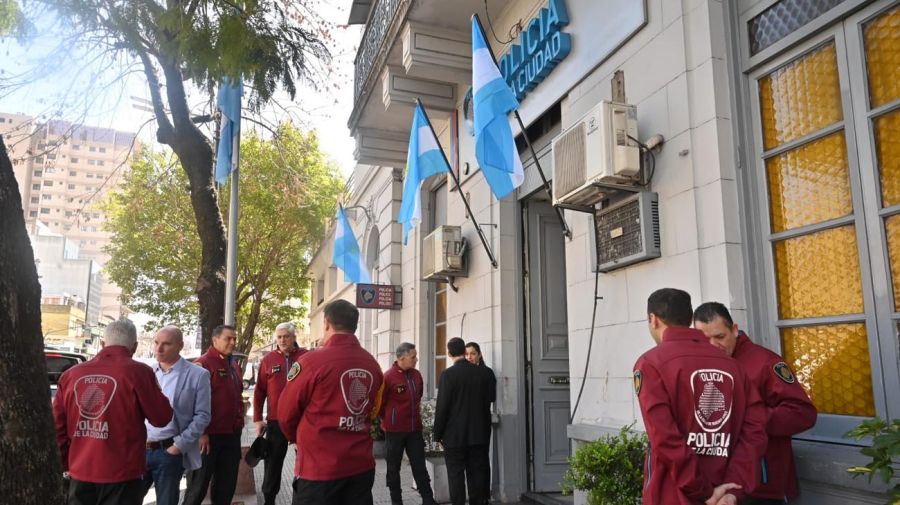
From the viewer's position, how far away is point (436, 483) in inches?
299

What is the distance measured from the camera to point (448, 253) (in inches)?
349

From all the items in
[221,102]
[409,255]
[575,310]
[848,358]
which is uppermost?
[221,102]

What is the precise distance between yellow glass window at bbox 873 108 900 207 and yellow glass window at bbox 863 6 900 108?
0.39ft

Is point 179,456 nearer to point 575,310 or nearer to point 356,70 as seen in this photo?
point 575,310

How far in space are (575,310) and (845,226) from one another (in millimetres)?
2733

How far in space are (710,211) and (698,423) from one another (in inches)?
79.5

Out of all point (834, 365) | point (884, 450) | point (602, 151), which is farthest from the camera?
point (602, 151)

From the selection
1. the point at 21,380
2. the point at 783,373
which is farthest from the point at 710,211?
the point at 21,380

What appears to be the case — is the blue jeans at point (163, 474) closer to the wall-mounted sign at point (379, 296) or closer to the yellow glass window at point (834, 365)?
the yellow glass window at point (834, 365)

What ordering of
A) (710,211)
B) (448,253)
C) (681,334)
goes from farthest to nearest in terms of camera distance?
(448,253)
(710,211)
(681,334)

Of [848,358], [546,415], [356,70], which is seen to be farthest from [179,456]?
[356,70]

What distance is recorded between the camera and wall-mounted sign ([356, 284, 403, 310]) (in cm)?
1171

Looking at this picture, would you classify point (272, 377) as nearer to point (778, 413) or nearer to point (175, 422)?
point (175, 422)

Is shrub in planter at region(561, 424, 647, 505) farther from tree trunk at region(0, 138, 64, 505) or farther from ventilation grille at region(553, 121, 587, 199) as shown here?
tree trunk at region(0, 138, 64, 505)
